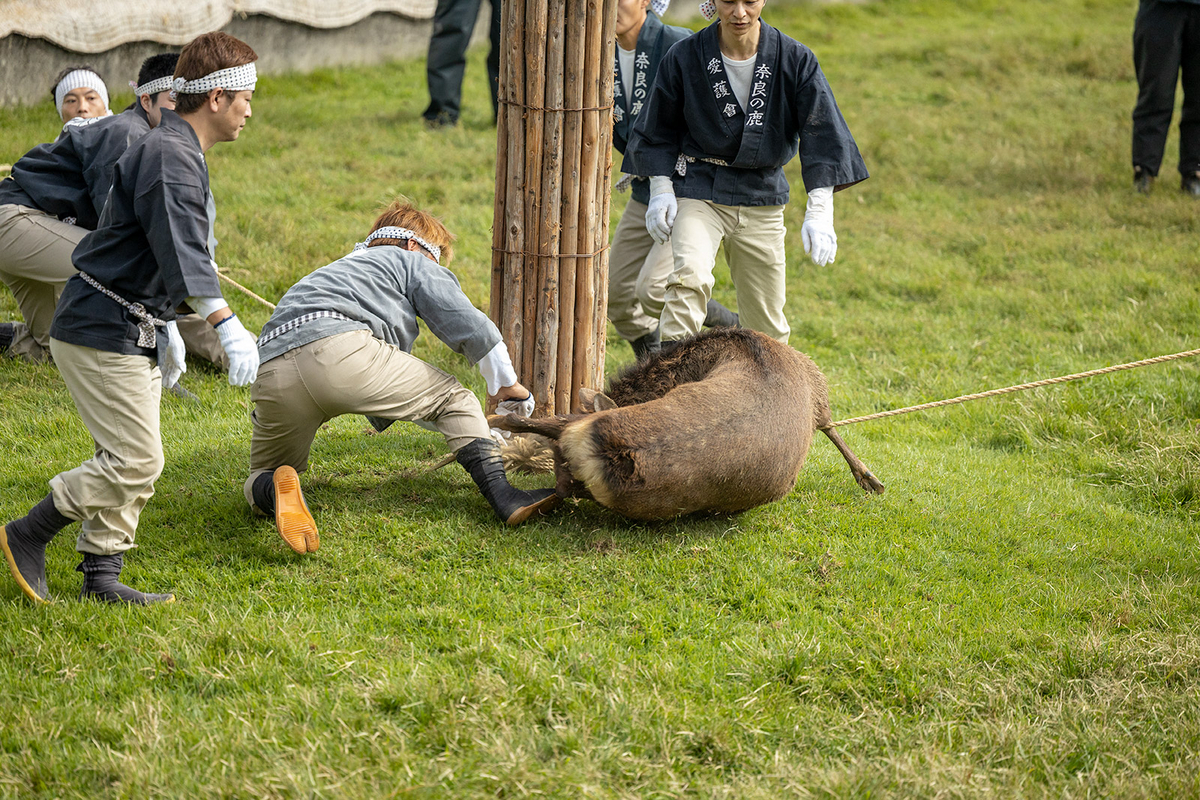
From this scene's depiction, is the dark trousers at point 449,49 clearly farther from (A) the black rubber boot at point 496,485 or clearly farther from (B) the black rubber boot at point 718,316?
(A) the black rubber boot at point 496,485

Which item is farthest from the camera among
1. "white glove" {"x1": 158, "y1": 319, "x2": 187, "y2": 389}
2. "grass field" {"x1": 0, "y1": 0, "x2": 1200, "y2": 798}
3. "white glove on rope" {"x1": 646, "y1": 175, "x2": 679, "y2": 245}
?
"white glove on rope" {"x1": 646, "y1": 175, "x2": 679, "y2": 245}

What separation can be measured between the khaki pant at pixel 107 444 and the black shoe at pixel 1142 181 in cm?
896

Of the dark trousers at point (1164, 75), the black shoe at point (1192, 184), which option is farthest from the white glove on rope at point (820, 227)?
the black shoe at point (1192, 184)

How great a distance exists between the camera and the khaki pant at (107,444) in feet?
10.5

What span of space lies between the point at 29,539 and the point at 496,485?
5.01ft

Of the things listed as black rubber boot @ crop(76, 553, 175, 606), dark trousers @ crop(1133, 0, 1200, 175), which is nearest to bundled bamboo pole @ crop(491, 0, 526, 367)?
black rubber boot @ crop(76, 553, 175, 606)

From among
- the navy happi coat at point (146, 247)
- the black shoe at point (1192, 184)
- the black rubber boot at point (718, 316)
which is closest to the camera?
the navy happi coat at point (146, 247)

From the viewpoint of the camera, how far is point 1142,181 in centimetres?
941

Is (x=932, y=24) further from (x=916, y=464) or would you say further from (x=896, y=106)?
(x=916, y=464)

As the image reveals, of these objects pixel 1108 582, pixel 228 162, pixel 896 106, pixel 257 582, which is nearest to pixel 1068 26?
pixel 896 106

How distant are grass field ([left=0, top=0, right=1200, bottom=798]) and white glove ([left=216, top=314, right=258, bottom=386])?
0.74m

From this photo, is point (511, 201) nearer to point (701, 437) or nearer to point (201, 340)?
point (701, 437)

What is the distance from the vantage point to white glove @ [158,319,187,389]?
3.32 m

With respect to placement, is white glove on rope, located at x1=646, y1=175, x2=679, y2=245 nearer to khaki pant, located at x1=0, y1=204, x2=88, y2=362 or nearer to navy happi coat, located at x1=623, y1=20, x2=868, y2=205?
navy happi coat, located at x1=623, y1=20, x2=868, y2=205
